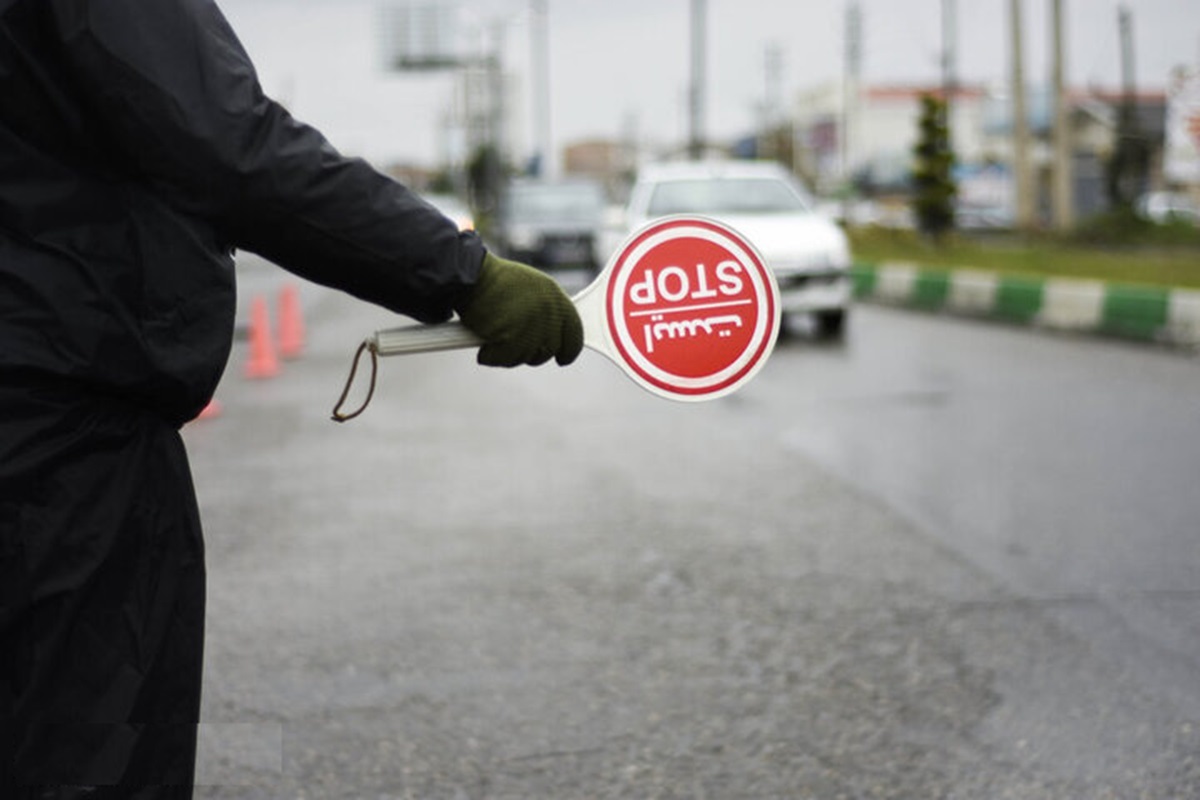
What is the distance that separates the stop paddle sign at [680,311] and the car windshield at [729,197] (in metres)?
14.5

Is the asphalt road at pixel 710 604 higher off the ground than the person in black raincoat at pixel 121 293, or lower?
lower

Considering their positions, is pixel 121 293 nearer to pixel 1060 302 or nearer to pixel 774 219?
pixel 1060 302

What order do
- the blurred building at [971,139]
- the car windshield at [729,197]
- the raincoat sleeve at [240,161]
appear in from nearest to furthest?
the raincoat sleeve at [240,161] → the car windshield at [729,197] → the blurred building at [971,139]

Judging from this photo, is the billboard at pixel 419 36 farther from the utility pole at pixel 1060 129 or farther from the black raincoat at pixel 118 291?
the black raincoat at pixel 118 291

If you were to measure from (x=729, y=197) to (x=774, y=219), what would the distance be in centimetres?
70

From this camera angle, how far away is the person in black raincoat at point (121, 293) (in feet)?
5.66

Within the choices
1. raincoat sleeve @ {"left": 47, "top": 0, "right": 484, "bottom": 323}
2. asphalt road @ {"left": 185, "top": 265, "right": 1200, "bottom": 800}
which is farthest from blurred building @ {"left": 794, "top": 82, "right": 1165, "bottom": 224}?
raincoat sleeve @ {"left": 47, "top": 0, "right": 484, "bottom": 323}

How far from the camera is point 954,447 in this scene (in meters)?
8.32

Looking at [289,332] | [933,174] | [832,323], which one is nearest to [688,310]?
[289,332]

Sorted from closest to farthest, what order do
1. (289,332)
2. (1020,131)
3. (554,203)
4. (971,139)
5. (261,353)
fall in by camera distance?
(261,353)
(289,332)
(554,203)
(1020,131)
(971,139)

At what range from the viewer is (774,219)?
1639cm

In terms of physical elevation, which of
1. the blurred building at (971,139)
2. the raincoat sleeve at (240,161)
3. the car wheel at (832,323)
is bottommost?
the car wheel at (832,323)

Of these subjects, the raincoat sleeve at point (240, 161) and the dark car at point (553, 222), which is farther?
the dark car at point (553, 222)

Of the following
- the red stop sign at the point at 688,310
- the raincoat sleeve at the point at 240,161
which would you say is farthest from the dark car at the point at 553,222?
the raincoat sleeve at the point at 240,161
